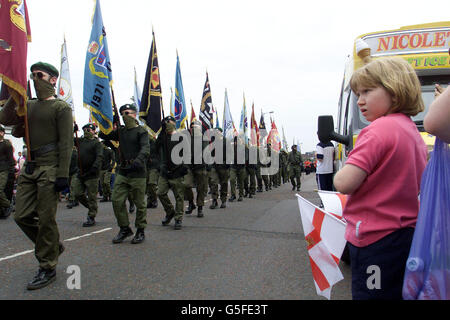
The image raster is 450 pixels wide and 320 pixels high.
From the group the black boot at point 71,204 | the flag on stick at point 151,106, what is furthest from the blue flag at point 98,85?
the black boot at point 71,204

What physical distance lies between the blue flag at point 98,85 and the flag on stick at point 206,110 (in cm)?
645

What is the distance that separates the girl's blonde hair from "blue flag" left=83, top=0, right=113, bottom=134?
4.86 meters

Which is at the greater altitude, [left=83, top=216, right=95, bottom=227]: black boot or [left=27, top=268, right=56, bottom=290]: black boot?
[left=27, top=268, right=56, bottom=290]: black boot

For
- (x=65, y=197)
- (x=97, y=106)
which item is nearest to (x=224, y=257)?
(x=97, y=106)

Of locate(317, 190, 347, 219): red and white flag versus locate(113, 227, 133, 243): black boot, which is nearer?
locate(317, 190, 347, 219): red and white flag

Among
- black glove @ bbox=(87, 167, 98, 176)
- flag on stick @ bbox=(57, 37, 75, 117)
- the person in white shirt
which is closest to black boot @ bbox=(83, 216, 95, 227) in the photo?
black glove @ bbox=(87, 167, 98, 176)

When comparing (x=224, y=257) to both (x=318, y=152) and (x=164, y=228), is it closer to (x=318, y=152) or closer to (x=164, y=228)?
(x=164, y=228)

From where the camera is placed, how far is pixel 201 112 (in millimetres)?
12828

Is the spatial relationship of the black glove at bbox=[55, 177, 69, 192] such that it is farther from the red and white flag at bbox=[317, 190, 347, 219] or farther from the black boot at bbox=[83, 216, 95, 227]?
the black boot at bbox=[83, 216, 95, 227]

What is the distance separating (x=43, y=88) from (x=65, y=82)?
853 centimetres

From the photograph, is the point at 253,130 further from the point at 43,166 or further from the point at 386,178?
the point at 386,178

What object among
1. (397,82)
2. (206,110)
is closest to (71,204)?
(206,110)

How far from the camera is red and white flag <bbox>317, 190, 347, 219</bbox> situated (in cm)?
291

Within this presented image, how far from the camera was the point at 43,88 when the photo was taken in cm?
356
